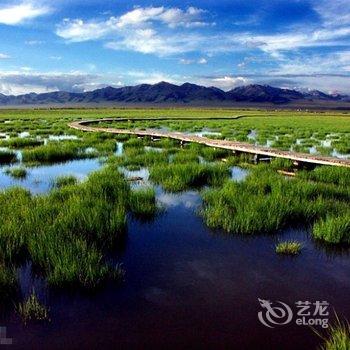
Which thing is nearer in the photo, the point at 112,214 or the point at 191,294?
the point at 191,294

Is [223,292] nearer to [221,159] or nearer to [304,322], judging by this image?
[304,322]

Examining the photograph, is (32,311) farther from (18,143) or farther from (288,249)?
(18,143)

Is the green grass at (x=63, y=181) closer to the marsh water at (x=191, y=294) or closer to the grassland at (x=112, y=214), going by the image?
the grassland at (x=112, y=214)

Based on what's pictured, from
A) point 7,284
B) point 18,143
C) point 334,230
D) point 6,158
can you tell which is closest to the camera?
point 7,284

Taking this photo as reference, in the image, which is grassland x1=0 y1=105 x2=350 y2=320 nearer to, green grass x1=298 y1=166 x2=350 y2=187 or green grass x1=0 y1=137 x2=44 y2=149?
green grass x1=298 y1=166 x2=350 y2=187

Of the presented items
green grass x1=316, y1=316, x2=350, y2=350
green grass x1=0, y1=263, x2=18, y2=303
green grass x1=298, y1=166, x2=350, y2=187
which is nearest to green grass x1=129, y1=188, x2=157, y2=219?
green grass x1=0, y1=263, x2=18, y2=303

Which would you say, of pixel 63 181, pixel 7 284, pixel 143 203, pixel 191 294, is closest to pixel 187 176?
pixel 143 203

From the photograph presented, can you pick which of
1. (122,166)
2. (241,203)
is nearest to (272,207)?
(241,203)
